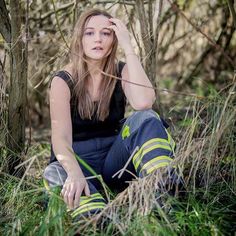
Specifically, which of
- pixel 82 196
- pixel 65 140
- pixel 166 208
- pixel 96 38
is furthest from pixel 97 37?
pixel 166 208

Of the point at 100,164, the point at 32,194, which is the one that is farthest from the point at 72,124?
the point at 32,194

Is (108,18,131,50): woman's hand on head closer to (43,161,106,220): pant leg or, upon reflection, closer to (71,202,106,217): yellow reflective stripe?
(43,161,106,220): pant leg

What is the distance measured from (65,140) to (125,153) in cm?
26

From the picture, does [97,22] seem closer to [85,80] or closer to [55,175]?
[85,80]

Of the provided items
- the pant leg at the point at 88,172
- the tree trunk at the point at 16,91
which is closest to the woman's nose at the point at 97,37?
the tree trunk at the point at 16,91

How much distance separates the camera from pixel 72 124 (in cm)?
249

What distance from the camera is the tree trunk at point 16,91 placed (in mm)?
2518

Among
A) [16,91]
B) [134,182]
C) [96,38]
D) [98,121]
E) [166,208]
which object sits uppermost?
[96,38]

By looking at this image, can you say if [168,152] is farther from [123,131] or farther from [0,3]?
[0,3]

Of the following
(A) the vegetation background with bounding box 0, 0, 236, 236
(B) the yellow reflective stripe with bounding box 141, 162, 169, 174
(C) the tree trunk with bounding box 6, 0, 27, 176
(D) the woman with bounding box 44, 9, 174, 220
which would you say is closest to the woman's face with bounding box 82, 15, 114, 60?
(D) the woman with bounding box 44, 9, 174, 220

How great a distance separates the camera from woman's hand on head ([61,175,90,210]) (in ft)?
6.69

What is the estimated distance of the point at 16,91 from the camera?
2.61 meters

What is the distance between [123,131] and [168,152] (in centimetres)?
28

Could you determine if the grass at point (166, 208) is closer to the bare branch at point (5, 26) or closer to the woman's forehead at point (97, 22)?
the woman's forehead at point (97, 22)
